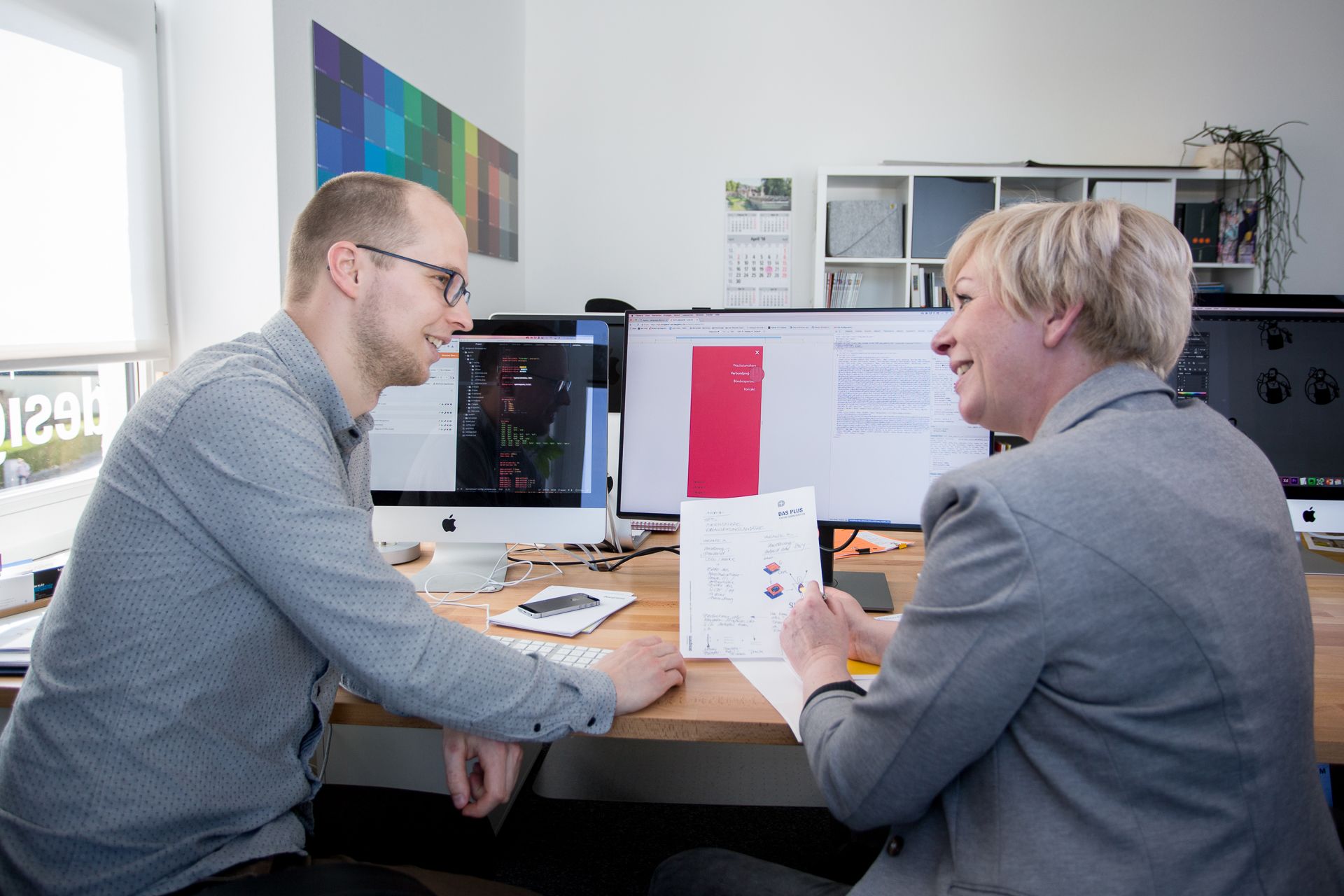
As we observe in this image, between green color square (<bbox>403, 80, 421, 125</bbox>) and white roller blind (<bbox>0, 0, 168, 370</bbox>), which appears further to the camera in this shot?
green color square (<bbox>403, 80, 421, 125</bbox>)

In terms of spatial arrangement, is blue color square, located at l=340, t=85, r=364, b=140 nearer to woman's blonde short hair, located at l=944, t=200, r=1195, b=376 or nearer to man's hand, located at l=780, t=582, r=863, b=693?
man's hand, located at l=780, t=582, r=863, b=693

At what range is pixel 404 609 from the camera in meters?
0.96

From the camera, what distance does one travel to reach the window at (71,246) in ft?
5.91

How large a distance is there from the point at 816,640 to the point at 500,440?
0.76 m

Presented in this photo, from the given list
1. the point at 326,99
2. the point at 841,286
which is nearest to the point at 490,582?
the point at 326,99

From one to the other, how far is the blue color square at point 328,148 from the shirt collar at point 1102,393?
2.32m

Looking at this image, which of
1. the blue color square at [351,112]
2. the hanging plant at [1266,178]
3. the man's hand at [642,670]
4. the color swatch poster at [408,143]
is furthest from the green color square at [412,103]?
the hanging plant at [1266,178]

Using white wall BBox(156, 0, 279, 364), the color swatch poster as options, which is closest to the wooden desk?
white wall BBox(156, 0, 279, 364)

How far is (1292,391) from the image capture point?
1.69 m

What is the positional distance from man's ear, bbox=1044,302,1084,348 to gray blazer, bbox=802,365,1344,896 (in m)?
0.15

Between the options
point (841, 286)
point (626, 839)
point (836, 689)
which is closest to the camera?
point (836, 689)

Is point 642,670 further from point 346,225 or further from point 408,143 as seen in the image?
point 408,143

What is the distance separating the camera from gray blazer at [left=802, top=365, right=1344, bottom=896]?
0.72 meters

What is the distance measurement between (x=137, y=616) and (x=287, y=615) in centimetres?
15
